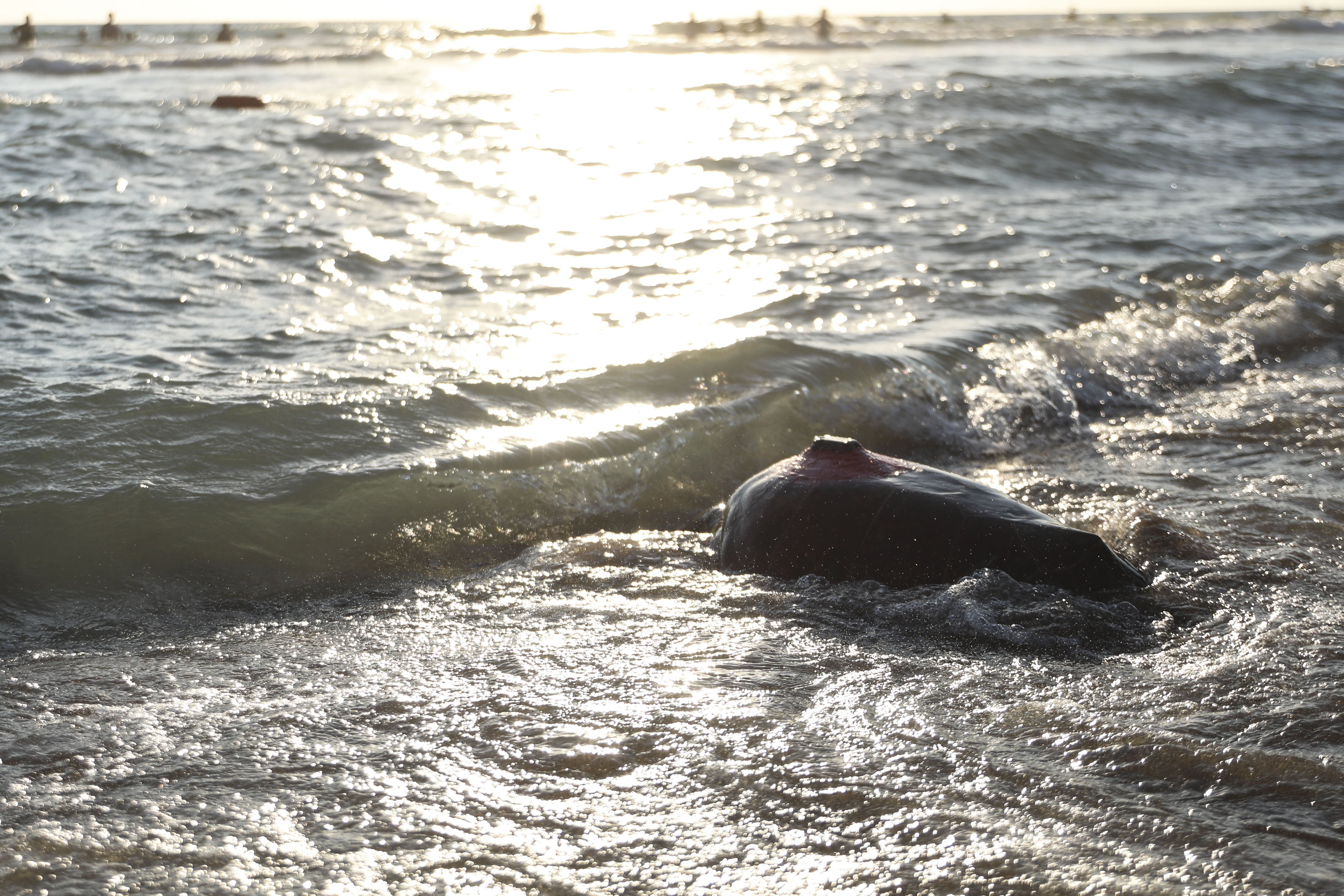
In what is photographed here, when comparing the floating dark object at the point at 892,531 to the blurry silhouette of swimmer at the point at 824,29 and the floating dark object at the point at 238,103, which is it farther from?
the blurry silhouette of swimmer at the point at 824,29

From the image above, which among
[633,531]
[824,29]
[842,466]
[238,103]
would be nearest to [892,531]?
[842,466]

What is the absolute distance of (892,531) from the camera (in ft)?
11.2

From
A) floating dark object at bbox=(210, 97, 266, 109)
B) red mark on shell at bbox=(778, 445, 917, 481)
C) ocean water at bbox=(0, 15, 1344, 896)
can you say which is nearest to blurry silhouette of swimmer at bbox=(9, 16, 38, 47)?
floating dark object at bbox=(210, 97, 266, 109)

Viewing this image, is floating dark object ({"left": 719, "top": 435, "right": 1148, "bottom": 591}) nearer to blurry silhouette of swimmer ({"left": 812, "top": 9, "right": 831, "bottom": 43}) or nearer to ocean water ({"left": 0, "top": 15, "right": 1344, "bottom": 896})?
ocean water ({"left": 0, "top": 15, "right": 1344, "bottom": 896})

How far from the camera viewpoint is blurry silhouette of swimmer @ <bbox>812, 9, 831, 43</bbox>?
34844 mm

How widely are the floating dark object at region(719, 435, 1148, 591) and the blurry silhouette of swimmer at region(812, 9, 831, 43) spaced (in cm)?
3287

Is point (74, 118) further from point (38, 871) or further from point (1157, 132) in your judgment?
point (38, 871)

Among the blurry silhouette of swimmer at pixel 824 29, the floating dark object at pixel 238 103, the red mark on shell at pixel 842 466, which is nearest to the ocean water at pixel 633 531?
the red mark on shell at pixel 842 466

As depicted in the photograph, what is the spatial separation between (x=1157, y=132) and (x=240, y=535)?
1251 cm

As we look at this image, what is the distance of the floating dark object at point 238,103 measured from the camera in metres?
15.5

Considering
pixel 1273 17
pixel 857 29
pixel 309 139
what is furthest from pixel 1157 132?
pixel 1273 17

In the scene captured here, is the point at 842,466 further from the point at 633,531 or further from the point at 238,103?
the point at 238,103

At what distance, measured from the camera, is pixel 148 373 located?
16.4 feet

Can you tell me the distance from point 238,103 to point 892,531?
14.7 meters
